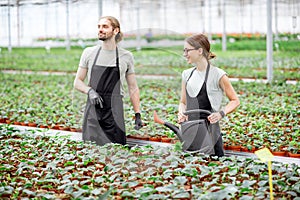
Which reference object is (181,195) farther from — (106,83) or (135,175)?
(106,83)

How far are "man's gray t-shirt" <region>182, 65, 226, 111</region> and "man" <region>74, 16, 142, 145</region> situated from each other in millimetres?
693

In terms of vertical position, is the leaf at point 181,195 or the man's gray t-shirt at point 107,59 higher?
the man's gray t-shirt at point 107,59

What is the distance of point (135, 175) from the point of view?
3688 mm

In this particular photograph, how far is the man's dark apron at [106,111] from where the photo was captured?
472 centimetres

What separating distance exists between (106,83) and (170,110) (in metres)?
1.99

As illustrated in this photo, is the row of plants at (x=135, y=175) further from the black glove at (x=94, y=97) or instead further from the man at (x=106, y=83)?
the black glove at (x=94, y=97)

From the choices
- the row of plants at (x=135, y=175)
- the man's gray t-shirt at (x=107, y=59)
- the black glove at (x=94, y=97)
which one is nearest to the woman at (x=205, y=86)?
the row of plants at (x=135, y=175)

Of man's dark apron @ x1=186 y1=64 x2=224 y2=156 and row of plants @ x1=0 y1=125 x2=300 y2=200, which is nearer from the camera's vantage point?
row of plants @ x1=0 y1=125 x2=300 y2=200

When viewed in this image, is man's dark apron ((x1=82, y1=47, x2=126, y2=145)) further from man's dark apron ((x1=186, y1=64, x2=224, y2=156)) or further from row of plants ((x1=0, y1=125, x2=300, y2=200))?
man's dark apron ((x1=186, y1=64, x2=224, y2=156))

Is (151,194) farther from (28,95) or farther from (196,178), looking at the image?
→ (28,95)

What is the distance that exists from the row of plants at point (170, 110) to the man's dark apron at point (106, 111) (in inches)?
12.0

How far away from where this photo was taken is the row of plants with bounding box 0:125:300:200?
3277 mm

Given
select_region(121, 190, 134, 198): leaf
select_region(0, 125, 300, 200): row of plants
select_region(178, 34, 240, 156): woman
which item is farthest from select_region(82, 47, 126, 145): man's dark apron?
select_region(121, 190, 134, 198): leaf

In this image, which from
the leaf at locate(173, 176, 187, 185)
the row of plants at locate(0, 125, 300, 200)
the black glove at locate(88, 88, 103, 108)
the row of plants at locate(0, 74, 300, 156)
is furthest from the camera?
the row of plants at locate(0, 74, 300, 156)
